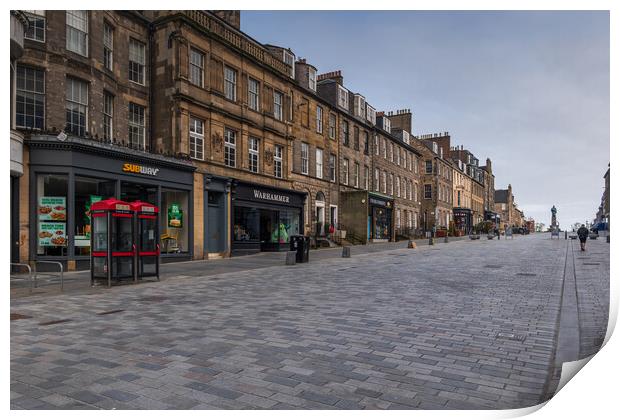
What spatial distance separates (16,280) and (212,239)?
31.6 feet

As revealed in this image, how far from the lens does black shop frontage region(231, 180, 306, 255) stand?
74.4 ft

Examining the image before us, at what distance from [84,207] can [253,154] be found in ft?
34.8

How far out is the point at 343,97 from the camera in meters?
35.3

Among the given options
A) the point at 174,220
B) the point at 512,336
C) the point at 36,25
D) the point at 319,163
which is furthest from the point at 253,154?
the point at 512,336

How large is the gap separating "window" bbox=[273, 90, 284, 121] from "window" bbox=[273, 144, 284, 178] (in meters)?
1.93

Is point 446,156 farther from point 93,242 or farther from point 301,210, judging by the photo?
point 93,242

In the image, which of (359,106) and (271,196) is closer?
(271,196)

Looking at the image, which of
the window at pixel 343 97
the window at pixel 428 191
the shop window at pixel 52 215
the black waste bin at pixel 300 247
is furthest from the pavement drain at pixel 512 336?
the window at pixel 428 191

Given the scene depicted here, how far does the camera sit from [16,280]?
1234 centimetres

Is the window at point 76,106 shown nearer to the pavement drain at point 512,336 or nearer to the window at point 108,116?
the window at point 108,116

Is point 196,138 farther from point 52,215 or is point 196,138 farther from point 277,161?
point 52,215

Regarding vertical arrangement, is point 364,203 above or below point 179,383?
above
